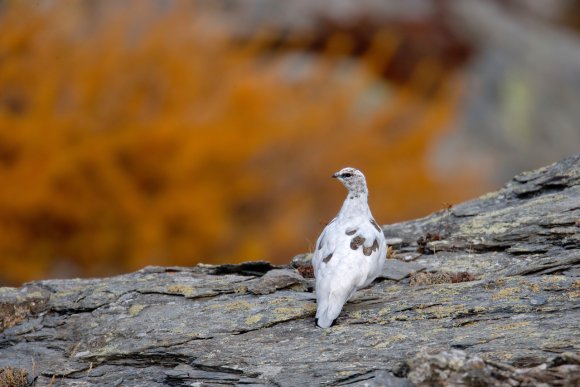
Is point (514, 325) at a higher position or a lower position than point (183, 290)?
lower

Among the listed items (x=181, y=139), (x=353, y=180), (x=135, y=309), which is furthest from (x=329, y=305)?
(x=181, y=139)

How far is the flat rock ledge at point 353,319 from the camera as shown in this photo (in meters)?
7.72

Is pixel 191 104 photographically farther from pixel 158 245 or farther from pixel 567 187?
pixel 567 187

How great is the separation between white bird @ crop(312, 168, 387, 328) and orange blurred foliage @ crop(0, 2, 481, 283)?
16659mm

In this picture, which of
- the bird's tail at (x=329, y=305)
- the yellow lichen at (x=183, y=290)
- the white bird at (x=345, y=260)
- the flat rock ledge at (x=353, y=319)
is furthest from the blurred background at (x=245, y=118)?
the bird's tail at (x=329, y=305)

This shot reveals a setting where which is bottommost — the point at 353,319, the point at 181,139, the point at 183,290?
the point at 353,319

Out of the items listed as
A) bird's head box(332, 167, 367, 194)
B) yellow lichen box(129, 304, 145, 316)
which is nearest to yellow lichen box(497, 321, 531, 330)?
bird's head box(332, 167, 367, 194)

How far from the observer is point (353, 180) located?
401 inches

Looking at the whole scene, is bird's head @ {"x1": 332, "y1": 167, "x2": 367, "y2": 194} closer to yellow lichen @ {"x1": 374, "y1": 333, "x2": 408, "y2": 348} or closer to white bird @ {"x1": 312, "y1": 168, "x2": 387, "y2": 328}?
white bird @ {"x1": 312, "y1": 168, "x2": 387, "y2": 328}

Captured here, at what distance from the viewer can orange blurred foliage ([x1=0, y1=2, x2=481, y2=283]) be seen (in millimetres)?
26844

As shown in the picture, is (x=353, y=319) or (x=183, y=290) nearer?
(x=353, y=319)

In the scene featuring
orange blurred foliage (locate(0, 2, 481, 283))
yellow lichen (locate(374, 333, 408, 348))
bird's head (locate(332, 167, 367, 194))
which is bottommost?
yellow lichen (locate(374, 333, 408, 348))

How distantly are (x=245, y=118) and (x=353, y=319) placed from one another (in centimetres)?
2277

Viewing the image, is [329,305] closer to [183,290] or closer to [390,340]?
[390,340]
